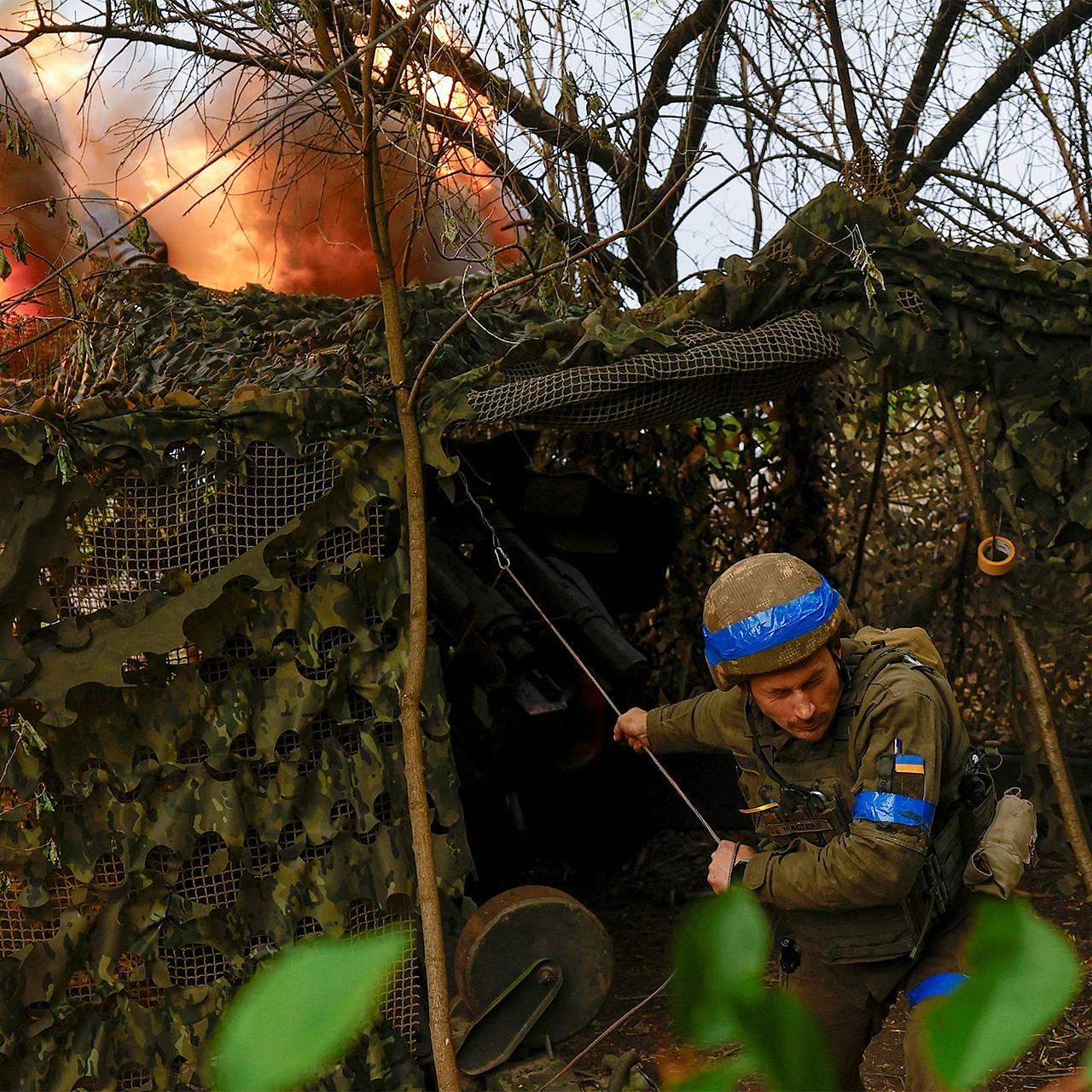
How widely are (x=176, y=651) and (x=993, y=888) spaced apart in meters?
2.40

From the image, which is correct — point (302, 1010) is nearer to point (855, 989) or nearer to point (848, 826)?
point (848, 826)

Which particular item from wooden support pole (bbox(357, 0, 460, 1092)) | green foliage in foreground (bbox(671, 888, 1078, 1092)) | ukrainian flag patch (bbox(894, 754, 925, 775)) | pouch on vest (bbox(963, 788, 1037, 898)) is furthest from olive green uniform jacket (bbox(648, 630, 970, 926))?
green foliage in foreground (bbox(671, 888, 1078, 1092))

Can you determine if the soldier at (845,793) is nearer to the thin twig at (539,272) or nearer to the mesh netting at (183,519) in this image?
the thin twig at (539,272)

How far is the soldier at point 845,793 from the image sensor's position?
2744mm

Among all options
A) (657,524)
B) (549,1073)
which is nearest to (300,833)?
(549,1073)

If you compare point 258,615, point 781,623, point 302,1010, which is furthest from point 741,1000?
point 258,615

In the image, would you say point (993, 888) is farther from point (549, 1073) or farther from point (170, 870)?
point (170, 870)

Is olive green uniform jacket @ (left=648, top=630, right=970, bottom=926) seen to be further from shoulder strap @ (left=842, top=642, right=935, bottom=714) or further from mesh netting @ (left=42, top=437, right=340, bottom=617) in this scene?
mesh netting @ (left=42, top=437, right=340, bottom=617)

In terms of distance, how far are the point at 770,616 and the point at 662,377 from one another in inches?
59.2

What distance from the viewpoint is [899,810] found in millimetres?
2711

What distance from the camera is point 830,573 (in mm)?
6934

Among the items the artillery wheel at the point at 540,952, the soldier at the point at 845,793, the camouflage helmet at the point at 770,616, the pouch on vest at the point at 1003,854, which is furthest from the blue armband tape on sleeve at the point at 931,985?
the artillery wheel at the point at 540,952

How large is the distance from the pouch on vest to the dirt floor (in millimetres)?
332

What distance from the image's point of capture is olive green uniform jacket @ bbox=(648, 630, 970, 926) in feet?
8.89
